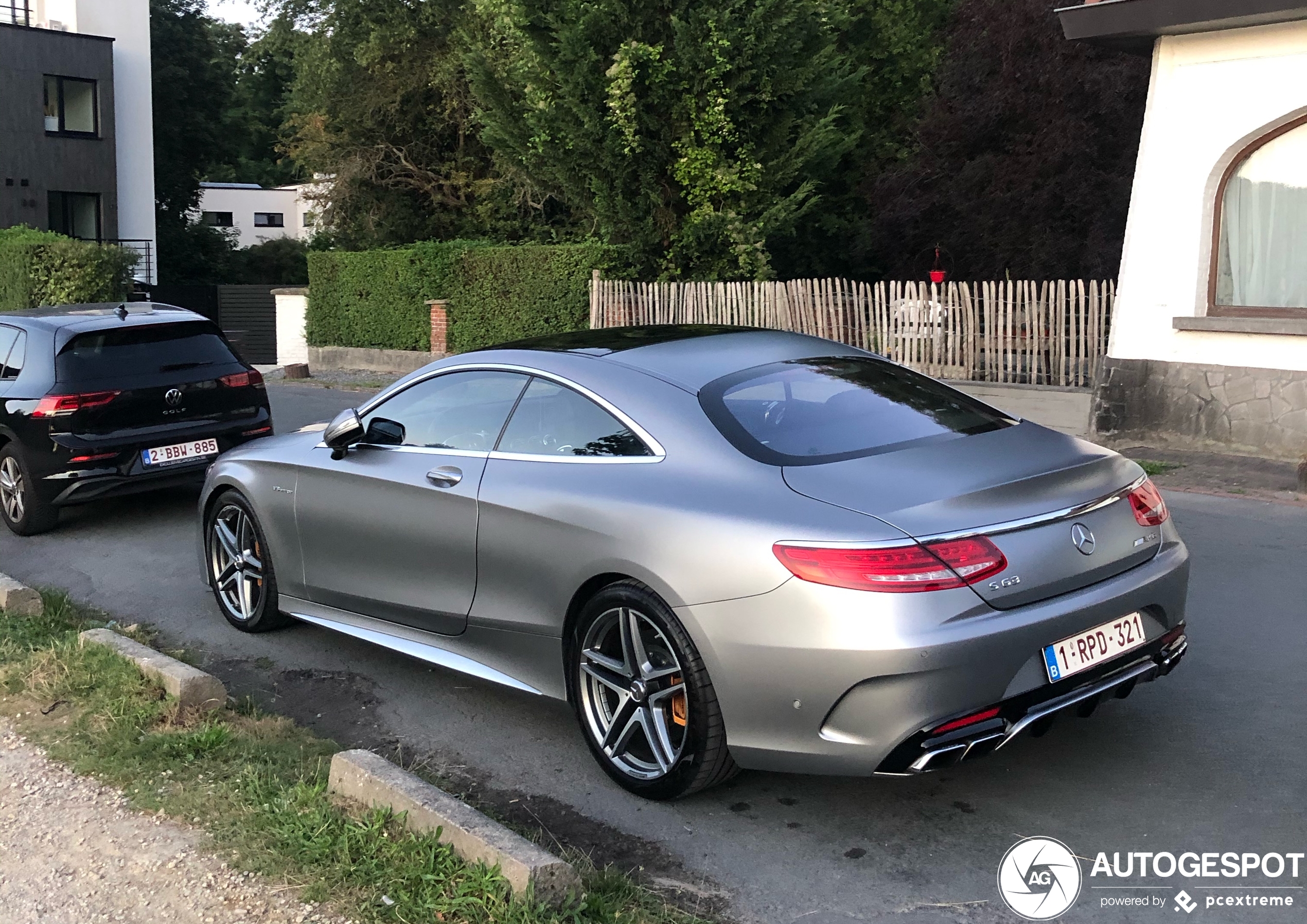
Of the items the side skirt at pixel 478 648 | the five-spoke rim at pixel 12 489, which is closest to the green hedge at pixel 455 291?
the five-spoke rim at pixel 12 489

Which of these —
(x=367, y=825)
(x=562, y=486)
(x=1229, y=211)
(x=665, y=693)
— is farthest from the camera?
(x=1229, y=211)

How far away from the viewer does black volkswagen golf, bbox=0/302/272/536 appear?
9.17 meters

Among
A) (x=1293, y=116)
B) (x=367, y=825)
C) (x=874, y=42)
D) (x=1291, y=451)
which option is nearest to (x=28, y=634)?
(x=367, y=825)

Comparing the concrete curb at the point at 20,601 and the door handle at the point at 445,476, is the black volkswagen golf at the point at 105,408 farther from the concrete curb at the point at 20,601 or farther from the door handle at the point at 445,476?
the door handle at the point at 445,476

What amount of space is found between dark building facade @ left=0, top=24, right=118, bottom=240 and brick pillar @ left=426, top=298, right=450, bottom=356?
18.8 metres

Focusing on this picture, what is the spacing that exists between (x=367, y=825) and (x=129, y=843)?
759 millimetres

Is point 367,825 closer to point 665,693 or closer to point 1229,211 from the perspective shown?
point 665,693

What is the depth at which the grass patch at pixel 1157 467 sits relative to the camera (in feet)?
35.8

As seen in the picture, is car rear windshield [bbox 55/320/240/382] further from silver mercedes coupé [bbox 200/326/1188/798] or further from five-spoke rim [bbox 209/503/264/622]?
silver mercedes coupé [bbox 200/326/1188/798]

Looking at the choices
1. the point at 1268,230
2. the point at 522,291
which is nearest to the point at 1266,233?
the point at 1268,230

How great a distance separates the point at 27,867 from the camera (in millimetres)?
3881

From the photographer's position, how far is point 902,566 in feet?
12.3

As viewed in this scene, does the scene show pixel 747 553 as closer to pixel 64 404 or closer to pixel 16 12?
pixel 64 404

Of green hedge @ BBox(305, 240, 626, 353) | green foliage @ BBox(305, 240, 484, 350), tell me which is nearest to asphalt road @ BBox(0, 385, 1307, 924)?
green hedge @ BBox(305, 240, 626, 353)
